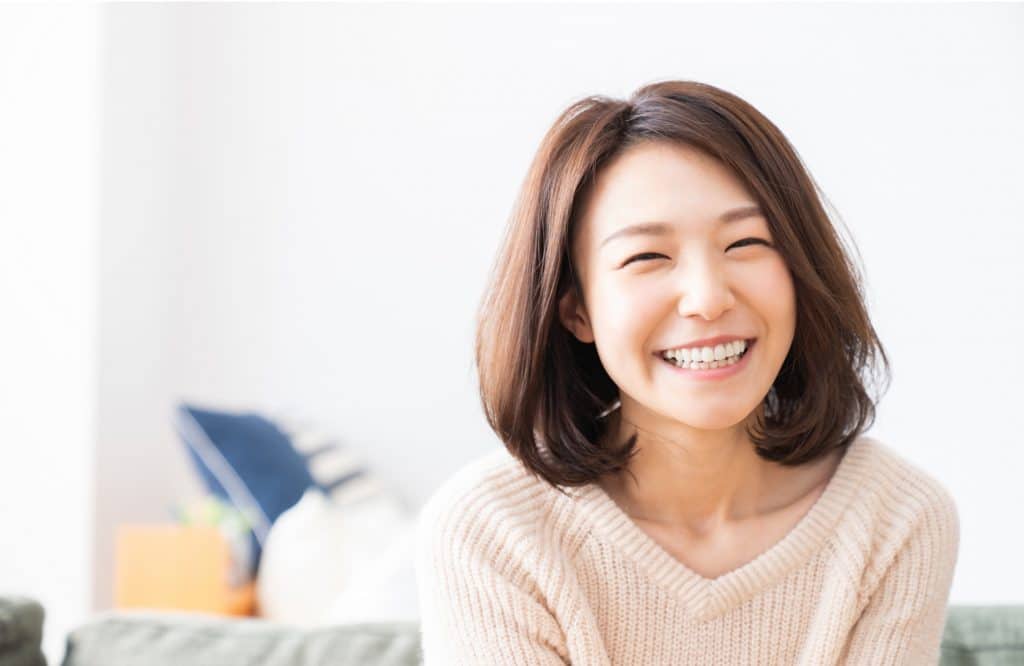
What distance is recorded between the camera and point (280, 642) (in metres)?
1.39

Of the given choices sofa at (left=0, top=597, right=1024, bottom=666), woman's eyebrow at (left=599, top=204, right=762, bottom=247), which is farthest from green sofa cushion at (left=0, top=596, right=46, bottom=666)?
woman's eyebrow at (left=599, top=204, right=762, bottom=247)

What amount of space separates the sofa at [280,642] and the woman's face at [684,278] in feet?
1.53

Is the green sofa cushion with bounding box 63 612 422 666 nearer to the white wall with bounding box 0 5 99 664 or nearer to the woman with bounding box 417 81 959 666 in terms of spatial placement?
the woman with bounding box 417 81 959 666

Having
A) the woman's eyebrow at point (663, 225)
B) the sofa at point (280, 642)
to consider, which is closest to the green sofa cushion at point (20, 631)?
the sofa at point (280, 642)

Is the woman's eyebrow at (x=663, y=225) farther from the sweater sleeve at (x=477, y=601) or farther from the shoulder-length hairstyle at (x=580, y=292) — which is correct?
the sweater sleeve at (x=477, y=601)

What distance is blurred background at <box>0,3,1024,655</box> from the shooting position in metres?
2.16

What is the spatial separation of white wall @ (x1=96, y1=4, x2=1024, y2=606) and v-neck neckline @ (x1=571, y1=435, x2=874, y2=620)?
96 cm

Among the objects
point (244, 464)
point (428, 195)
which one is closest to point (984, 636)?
point (244, 464)

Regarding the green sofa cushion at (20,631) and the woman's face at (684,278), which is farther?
the green sofa cushion at (20,631)

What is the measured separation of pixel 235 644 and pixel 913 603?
0.80m

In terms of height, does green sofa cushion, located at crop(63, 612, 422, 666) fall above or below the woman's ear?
below

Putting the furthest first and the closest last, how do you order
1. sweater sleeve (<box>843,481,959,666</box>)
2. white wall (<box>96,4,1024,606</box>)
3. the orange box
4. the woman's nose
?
1. the orange box
2. white wall (<box>96,4,1024,606</box>)
3. sweater sleeve (<box>843,481,959,666</box>)
4. the woman's nose

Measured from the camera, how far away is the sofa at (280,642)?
4.42ft

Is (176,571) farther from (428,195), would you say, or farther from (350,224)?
(428,195)
